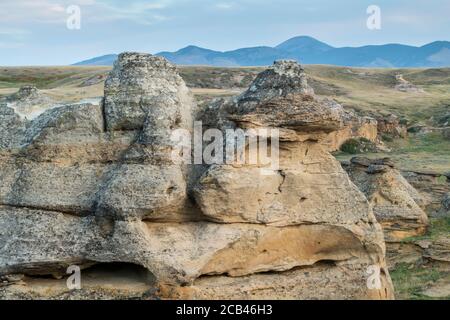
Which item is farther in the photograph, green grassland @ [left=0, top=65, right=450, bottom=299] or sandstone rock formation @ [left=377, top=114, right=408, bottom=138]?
sandstone rock formation @ [left=377, top=114, right=408, bottom=138]

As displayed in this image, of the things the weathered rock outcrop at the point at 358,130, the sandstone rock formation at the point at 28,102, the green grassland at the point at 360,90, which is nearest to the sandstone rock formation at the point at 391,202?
the sandstone rock formation at the point at 28,102

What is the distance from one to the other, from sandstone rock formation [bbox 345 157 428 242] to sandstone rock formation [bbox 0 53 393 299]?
26.1 feet

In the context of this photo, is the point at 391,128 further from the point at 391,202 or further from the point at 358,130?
the point at 391,202

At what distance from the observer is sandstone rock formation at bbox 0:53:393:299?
1080 centimetres

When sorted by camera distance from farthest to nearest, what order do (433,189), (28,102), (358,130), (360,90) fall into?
(360,90) → (358,130) → (433,189) → (28,102)

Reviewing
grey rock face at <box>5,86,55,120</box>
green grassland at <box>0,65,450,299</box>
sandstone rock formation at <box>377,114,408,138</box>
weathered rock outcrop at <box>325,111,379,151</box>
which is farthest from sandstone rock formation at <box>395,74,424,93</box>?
grey rock face at <box>5,86,55,120</box>

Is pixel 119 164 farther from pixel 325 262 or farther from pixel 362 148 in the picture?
pixel 362 148

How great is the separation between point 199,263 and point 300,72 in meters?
3.39

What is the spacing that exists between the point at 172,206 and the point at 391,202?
10.7 m

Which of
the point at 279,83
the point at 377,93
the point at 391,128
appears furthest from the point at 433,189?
the point at 377,93

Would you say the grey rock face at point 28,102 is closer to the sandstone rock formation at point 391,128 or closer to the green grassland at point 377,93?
the green grassland at point 377,93

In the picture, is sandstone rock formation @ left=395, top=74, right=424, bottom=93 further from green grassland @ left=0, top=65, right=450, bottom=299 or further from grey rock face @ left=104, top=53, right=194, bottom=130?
grey rock face @ left=104, top=53, right=194, bottom=130

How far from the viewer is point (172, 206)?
11.1 metres
